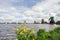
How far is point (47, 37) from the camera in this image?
15.5m

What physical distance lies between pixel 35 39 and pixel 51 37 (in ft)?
5.14

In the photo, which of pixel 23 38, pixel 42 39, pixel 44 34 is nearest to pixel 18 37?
pixel 23 38

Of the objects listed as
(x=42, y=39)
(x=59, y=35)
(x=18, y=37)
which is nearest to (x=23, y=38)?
(x=18, y=37)

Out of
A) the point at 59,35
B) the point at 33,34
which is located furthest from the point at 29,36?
the point at 59,35

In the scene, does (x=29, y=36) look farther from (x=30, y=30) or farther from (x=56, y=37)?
(x=56, y=37)

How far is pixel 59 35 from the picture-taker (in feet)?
50.2

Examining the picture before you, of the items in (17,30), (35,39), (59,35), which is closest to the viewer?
(17,30)

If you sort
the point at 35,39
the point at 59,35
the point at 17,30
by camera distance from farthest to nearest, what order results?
the point at 59,35
the point at 35,39
the point at 17,30

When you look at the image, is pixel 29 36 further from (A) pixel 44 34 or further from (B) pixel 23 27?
(A) pixel 44 34

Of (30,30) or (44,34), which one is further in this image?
(44,34)

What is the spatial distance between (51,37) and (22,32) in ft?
9.08

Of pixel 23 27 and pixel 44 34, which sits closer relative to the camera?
pixel 23 27

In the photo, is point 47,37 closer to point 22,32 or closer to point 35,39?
point 35,39

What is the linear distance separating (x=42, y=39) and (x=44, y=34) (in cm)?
115
